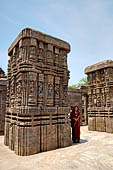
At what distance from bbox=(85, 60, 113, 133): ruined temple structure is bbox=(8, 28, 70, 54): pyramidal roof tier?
4.69 metres

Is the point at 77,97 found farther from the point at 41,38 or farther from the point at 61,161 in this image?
the point at 61,161

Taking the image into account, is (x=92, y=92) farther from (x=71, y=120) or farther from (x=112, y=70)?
(x=71, y=120)

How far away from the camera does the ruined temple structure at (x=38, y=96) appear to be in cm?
559

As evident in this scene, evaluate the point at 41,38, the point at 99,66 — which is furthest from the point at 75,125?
the point at 99,66

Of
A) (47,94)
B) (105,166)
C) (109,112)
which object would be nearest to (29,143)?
(47,94)

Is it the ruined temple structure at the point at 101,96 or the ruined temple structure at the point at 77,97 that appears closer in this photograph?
the ruined temple structure at the point at 101,96

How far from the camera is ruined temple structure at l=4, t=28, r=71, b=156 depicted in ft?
18.4

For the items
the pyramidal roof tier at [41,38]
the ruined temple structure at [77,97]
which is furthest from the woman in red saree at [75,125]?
the ruined temple structure at [77,97]

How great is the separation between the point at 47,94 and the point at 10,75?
8.51 feet

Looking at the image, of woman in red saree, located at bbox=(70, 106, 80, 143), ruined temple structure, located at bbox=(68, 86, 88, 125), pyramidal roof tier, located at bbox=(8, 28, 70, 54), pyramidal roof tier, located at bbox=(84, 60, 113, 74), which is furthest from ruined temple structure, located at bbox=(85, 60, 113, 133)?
pyramidal roof tier, located at bbox=(8, 28, 70, 54)

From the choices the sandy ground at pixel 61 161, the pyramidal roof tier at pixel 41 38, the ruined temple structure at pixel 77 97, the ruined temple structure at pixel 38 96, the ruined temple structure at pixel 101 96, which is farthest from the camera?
the ruined temple structure at pixel 77 97

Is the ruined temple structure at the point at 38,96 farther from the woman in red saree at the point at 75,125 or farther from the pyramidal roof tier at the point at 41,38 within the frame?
the woman in red saree at the point at 75,125

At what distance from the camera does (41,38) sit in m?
6.40

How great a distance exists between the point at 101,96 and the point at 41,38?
702 centimetres
